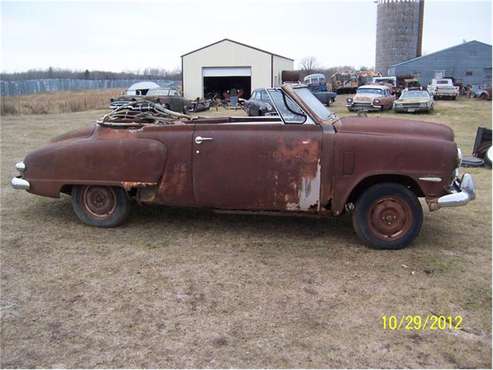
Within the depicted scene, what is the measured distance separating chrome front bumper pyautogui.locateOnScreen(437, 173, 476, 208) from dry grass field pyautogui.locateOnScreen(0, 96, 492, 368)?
0.52 m

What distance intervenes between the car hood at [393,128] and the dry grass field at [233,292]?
1.14m

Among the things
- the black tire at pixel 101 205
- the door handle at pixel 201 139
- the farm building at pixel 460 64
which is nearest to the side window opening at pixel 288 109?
the door handle at pixel 201 139

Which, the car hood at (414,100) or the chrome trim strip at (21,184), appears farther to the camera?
the car hood at (414,100)

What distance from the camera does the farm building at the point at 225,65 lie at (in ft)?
116

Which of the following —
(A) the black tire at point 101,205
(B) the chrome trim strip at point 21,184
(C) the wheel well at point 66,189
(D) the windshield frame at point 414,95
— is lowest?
(A) the black tire at point 101,205

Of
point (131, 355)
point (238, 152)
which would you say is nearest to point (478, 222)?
point (238, 152)

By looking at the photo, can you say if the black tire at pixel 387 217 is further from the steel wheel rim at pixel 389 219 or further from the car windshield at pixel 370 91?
the car windshield at pixel 370 91

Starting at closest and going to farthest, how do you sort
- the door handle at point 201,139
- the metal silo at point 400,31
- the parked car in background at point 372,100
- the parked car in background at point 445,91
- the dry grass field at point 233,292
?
1. the dry grass field at point 233,292
2. the door handle at point 201,139
3. the parked car in background at point 372,100
4. the parked car in background at point 445,91
5. the metal silo at point 400,31

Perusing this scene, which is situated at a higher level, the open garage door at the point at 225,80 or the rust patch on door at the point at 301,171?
the open garage door at the point at 225,80

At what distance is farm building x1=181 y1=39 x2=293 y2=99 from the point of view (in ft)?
116

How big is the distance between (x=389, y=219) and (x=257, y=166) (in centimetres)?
143

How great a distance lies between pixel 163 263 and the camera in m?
4.64

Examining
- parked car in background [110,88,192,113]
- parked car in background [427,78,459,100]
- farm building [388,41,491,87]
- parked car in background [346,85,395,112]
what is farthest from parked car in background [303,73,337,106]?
farm building [388,41,491,87]

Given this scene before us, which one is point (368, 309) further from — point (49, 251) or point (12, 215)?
point (12, 215)
